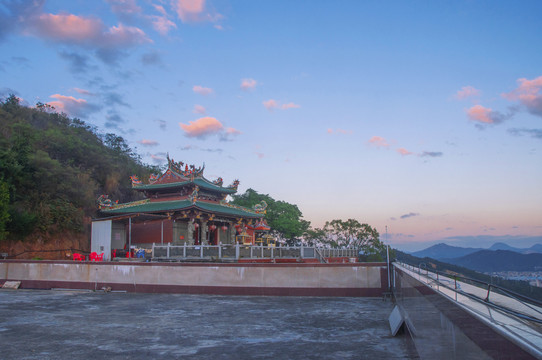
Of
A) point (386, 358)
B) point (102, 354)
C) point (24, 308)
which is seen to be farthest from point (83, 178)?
point (386, 358)

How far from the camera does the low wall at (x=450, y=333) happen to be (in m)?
3.12

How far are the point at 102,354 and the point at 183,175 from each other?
97.3 ft

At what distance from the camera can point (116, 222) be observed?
108 feet

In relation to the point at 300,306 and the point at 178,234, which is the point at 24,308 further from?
the point at 178,234

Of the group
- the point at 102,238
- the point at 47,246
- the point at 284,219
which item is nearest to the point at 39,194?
the point at 47,246

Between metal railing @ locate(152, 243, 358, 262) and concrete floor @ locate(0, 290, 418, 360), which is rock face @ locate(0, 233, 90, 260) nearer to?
metal railing @ locate(152, 243, 358, 262)

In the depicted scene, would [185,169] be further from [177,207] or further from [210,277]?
[210,277]

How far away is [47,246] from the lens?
32562mm

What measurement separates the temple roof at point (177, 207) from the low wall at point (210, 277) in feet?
43.0

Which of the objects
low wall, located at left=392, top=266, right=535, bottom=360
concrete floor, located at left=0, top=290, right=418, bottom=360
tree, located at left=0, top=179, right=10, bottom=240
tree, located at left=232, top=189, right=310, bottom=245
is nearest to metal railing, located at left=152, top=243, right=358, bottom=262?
concrete floor, located at left=0, top=290, right=418, bottom=360

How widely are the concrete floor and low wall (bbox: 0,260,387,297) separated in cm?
70

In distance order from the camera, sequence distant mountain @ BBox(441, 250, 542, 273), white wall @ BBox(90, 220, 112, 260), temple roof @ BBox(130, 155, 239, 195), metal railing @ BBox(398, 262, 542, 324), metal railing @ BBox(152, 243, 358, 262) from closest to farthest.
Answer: metal railing @ BBox(398, 262, 542, 324), distant mountain @ BBox(441, 250, 542, 273), metal railing @ BBox(152, 243, 358, 262), white wall @ BBox(90, 220, 112, 260), temple roof @ BBox(130, 155, 239, 195)

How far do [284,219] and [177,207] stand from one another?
2523cm

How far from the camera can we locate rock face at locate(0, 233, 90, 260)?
30.1 metres
